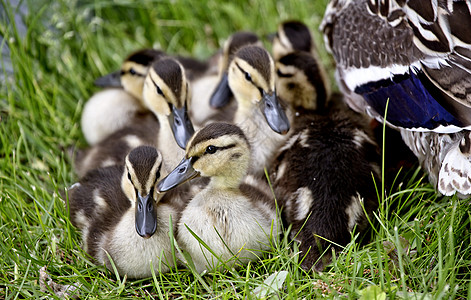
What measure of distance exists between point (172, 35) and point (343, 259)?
8.74 ft

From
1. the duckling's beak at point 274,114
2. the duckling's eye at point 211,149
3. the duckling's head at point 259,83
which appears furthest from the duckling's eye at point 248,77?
the duckling's eye at point 211,149

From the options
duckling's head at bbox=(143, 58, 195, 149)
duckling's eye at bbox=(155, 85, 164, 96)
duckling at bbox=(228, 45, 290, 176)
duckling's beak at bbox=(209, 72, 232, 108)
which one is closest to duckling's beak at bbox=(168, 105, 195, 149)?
duckling's head at bbox=(143, 58, 195, 149)

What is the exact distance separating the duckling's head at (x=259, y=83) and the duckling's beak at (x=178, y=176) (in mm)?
566

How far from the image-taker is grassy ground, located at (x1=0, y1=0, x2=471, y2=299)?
95.1 inches

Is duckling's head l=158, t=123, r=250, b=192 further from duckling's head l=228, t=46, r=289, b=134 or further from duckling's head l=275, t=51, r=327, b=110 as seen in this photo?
duckling's head l=275, t=51, r=327, b=110

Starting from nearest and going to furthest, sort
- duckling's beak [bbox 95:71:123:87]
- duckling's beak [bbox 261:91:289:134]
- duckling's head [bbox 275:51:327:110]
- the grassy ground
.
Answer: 1. the grassy ground
2. duckling's beak [bbox 261:91:289:134]
3. duckling's head [bbox 275:51:327:110]
4. duckling's beak [bbox 95:71:123:87]

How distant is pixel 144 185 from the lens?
2.53 m

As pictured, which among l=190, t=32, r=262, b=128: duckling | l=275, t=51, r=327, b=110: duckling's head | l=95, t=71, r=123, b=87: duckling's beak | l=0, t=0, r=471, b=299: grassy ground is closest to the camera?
l=0, t=0, r=471, b=299: grassy ground

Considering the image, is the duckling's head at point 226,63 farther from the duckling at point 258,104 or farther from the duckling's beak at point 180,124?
the duckling's beak at point 180,124

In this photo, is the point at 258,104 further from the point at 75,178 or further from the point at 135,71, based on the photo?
the point at 75,178

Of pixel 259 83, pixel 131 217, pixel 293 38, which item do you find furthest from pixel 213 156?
pixel 293 38

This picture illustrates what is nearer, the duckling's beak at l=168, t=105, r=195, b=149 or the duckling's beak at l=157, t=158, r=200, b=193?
the duckling's beak at l=157, t=158, r=200, b=193

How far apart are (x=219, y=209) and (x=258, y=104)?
2.40 feet

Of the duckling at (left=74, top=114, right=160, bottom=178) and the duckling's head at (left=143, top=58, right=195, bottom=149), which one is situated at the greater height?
the duckling's head at (left=143, top=58, right=195, bottom=149)
